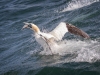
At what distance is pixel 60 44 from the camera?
43.7 feet

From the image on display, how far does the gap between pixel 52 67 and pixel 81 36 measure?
316 cm

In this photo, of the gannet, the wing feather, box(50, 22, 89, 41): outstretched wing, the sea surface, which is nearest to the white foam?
the sea surface

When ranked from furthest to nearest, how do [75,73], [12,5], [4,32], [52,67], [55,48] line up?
[12,5] < [4,32] < [55,48] < [52,67] < [75,73]

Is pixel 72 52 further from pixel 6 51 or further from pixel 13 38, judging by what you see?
pixel 13 38

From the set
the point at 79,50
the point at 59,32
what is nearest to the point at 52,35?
the point at 59,32

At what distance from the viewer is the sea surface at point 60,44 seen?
10.4m

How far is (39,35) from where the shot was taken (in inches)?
490

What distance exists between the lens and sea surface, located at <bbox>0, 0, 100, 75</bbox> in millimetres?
10419

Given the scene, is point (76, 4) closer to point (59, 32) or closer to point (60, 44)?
point (60, 44)

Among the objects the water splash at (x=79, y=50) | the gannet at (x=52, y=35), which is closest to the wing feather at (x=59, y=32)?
the gannet at (x=52, y=35)

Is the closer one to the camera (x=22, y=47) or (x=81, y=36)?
(x=81, y=36)

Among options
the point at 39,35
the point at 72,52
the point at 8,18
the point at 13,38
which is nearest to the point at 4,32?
the point at 13,38

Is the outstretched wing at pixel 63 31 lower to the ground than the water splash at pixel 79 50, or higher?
higher

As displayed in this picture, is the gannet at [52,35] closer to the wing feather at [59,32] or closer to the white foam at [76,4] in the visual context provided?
the wing feather at [59,32]
